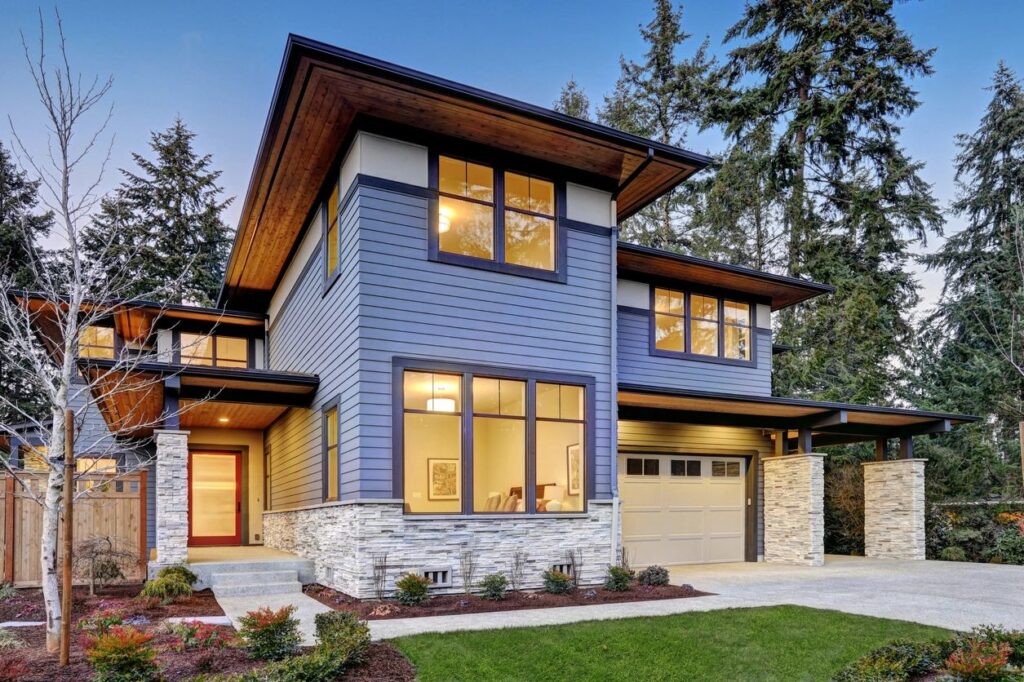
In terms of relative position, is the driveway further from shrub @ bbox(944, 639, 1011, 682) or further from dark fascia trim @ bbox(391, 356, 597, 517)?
dark fascia trim @ bbox(391, 356, 597, 517)

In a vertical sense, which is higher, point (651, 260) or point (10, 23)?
point (10, 23)

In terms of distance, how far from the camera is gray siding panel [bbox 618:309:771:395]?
12508mm

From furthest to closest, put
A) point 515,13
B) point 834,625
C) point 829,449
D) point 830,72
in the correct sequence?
point 830,72 → point 515,13 → point 829,449 → point 834,625

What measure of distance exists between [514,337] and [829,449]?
12.2 metres

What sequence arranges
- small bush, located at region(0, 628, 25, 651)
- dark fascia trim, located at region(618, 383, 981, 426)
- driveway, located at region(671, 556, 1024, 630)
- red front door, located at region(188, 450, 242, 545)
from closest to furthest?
small bush, located at region(0, 628, 25, 651) → driveway, located at region(671, 556, 1024, 630) → dark fascia trim, located at region(618, 383, 981, 426) → red front door, located at region(188, 450, 242, 545)

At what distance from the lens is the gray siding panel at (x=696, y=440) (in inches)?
508

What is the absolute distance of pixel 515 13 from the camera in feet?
65.9

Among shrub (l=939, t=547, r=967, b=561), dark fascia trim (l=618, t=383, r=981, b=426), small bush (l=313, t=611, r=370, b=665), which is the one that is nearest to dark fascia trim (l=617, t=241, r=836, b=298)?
dark fascia trim (l=618, t=383, r=981, b=426)

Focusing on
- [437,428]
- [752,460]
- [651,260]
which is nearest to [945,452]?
[752,460]

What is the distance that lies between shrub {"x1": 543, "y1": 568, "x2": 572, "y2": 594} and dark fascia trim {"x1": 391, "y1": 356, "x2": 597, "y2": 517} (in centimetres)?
78

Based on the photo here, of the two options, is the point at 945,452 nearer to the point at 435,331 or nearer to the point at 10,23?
the point at 435,331

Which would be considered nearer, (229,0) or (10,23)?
(10,23)

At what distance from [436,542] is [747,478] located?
26.7 feet

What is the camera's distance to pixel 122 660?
443 cm
